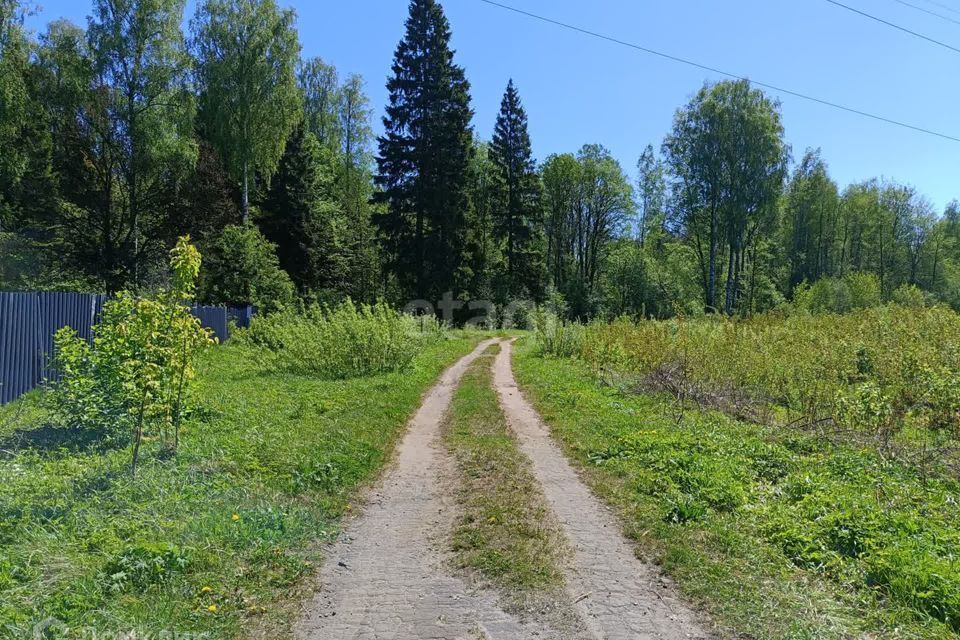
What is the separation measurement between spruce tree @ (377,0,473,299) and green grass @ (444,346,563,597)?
23614 mm

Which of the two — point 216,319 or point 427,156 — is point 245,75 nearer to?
point 427,156

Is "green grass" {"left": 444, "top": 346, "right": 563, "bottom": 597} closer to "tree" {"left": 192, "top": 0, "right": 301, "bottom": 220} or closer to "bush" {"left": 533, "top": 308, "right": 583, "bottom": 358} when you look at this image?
"bush" {"left": 533, "top": 308, "right": 583, "bottom": 358}

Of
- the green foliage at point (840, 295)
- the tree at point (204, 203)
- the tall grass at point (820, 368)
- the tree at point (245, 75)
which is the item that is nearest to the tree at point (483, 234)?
the tree at point (245, 75)

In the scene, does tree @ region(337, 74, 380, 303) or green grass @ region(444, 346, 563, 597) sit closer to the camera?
green grass @ region(444, 346, 563, 597)

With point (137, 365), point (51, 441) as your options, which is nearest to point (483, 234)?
point (51, 441)

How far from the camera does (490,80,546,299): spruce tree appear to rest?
4262cm

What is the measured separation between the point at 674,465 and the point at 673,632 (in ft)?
10.3

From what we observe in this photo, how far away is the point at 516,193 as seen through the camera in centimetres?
4269

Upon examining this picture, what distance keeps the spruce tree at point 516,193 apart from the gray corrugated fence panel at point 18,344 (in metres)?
34.6

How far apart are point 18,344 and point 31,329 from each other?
16.2 inches

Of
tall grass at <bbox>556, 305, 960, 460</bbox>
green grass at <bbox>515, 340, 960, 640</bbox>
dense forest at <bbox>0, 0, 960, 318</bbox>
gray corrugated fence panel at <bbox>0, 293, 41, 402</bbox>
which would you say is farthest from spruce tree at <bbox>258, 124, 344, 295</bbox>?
green grass at <bbox>515, 340, 960, 640</bbox>

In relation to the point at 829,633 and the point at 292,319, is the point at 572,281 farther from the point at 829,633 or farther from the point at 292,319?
the point at 829,633

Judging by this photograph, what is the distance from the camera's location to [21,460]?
5.62 meters

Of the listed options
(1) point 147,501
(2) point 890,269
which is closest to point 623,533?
(1) point 147,501
